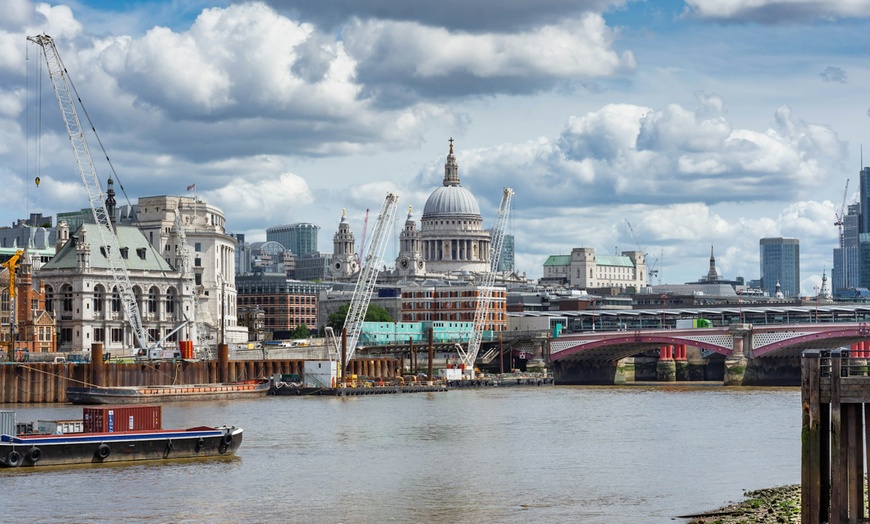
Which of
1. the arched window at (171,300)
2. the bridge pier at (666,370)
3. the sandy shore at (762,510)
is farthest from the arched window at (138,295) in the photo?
the sandy shore at (762,510)

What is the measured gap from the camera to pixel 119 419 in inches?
2527

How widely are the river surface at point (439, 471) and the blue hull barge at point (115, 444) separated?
854mm

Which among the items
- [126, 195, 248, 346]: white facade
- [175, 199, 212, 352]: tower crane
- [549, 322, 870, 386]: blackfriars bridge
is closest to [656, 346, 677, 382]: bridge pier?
[549, 322, 870, 386]: blackfriars bridge

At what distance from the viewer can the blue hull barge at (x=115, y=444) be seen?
60062 mm

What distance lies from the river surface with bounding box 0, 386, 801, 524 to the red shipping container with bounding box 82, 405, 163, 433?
2779 mm

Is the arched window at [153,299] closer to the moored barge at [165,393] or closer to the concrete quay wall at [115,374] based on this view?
the concrete quay wall at [115,374]

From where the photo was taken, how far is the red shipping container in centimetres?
6316

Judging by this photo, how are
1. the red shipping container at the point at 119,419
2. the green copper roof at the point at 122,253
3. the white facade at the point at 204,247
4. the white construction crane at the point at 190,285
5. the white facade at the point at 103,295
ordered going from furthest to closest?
the white facade at the point at 204,247
the white construction crane at the point at 190,285
the green copper roof at the point at 122,253
the white facade at the point at 103,295
the red shipping container at the point at 119,419

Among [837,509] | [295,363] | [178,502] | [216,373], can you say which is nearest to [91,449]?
[178,502]

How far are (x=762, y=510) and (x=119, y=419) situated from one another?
28.8 m

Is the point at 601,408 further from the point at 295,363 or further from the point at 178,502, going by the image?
the point at 178,502

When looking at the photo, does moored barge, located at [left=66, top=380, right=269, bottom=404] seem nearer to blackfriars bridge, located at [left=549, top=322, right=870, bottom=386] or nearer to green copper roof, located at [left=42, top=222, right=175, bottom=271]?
green copper roof, located at [left=42, top=222, right=175, bottom=271]

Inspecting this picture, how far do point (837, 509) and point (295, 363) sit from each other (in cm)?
10316

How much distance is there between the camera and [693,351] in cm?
18738
